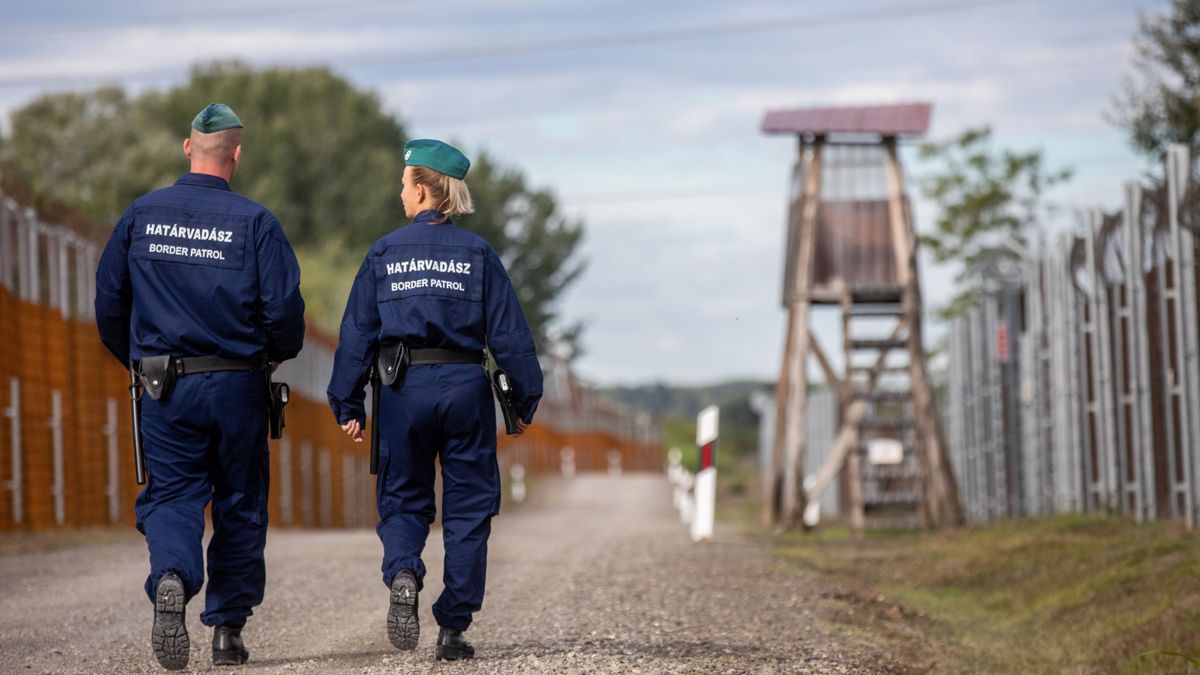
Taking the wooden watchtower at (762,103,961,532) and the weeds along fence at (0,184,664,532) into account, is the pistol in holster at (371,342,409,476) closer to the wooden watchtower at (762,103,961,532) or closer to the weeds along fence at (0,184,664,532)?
the weeds along fence at (0,184,664,532)

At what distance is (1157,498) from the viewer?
1427 cm

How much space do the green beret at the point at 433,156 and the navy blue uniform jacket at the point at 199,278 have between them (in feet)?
2.10

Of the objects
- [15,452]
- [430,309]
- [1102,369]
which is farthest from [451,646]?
[15,452]

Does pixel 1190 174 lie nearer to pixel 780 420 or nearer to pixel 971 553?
pixel 971 553

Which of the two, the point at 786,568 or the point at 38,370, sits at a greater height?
the point at 38,370

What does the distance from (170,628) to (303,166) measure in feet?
200

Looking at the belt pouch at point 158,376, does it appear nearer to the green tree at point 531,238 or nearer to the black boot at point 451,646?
the black boot at point 451,646

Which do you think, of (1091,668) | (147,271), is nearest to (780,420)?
(1091,668)

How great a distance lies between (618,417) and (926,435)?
69781mm

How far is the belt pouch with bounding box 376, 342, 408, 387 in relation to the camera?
729 centimetres

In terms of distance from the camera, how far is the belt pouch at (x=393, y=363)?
7285 mm

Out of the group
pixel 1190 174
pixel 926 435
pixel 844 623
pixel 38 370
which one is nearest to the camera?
pixel 844 623

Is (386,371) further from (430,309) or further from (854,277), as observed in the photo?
(854,277)

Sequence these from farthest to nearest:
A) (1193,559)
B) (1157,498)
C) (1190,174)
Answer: (1157,498) → (1190,174) → (1193,559)
